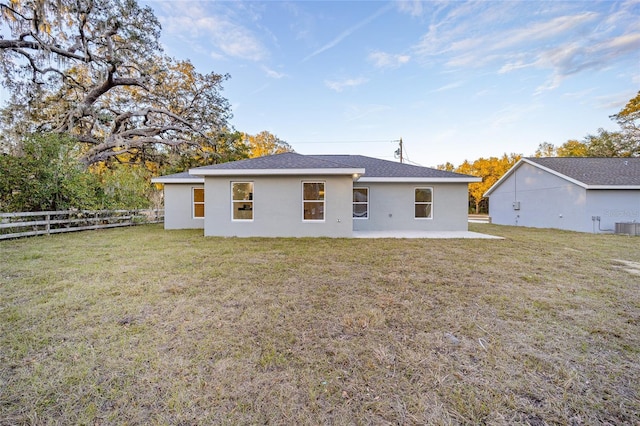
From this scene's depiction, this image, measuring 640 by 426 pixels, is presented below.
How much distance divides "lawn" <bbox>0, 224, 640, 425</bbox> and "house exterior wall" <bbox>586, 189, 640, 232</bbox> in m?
9.56

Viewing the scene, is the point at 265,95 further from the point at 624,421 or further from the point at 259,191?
the point at 624,421

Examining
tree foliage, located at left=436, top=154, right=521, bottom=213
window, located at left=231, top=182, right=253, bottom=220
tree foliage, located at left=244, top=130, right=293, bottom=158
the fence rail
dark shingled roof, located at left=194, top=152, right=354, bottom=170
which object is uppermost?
tree foliage, located at left=244, top=130, right=293, bottom=158

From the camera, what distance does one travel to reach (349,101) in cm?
1739

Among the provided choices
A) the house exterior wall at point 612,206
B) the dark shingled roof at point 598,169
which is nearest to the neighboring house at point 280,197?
the house exterior wall at point 612,206

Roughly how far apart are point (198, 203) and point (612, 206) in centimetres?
1956

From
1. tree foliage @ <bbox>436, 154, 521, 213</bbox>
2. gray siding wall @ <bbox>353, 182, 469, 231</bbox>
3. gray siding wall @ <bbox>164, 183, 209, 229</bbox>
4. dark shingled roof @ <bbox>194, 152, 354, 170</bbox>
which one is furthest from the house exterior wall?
gray siding wall @ <bbox>164, 183, 209, 229</bbox>

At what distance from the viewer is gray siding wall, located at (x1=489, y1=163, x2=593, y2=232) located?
12758mm

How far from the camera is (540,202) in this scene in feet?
48.7

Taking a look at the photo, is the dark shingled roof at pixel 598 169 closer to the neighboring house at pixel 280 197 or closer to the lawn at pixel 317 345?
the lawn at pixel 317 345

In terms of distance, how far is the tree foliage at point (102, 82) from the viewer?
1066cm

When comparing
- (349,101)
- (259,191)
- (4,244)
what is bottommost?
(4,244)

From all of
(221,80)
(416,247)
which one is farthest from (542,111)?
(221,80)

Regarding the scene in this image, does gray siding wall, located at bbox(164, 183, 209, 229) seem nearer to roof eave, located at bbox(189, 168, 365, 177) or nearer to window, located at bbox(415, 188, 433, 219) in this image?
roof eave, located at bbox(189, 168, 365, 177)

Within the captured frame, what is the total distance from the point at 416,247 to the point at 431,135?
51.6 ft
